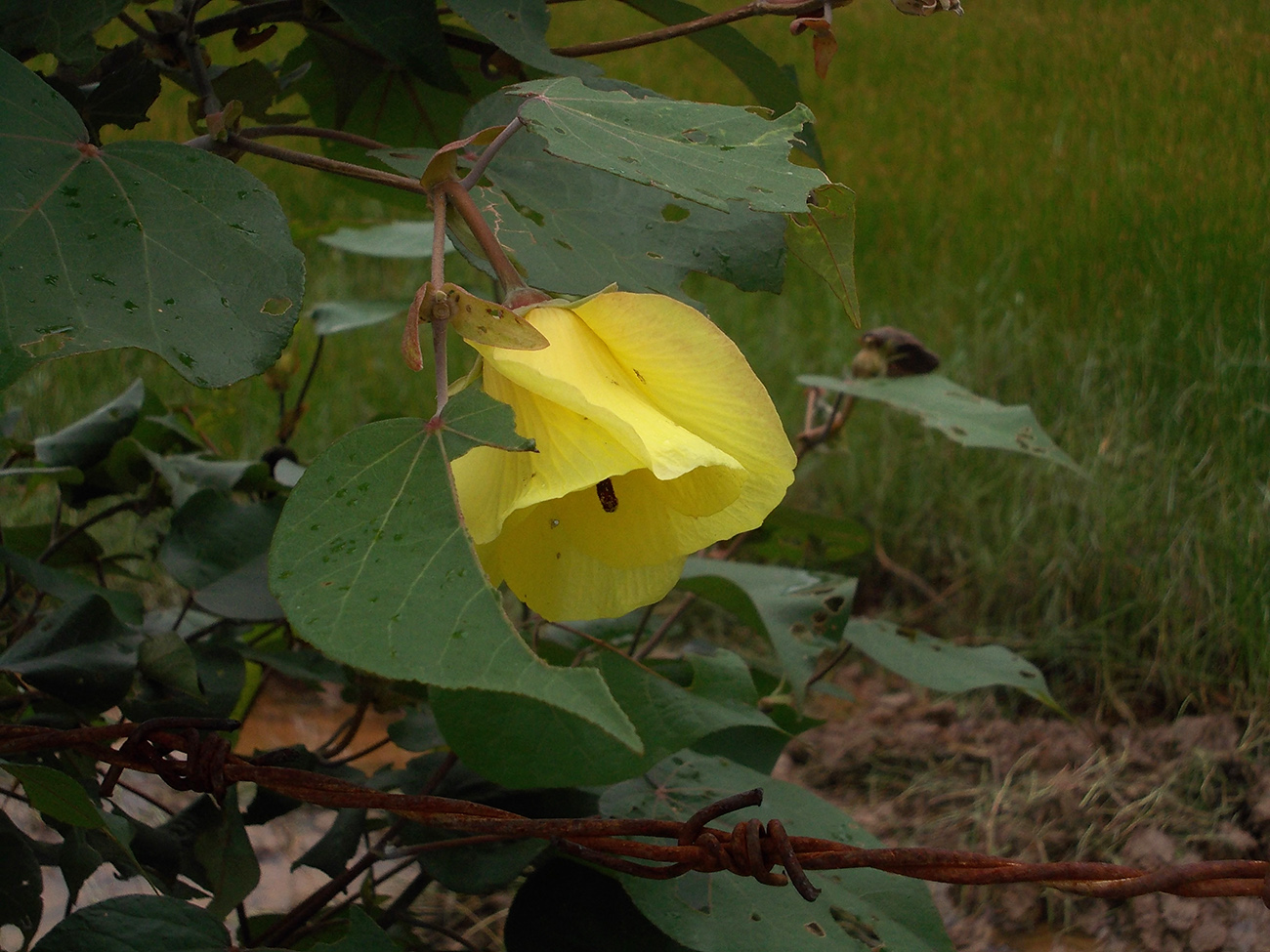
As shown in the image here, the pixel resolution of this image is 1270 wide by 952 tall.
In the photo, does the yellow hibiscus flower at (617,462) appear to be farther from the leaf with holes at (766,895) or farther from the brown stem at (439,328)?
the leaf with holes at (766,895)

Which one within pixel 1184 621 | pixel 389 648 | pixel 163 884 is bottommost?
pixel 1184 621

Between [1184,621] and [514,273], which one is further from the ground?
[514,273]

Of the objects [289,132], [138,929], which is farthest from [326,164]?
[138,929]

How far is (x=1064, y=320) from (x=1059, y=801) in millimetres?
664

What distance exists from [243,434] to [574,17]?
1142 mm

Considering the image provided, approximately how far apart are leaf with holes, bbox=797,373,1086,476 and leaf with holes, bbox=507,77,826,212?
1.77 ft

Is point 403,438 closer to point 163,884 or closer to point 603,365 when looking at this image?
point 603,365

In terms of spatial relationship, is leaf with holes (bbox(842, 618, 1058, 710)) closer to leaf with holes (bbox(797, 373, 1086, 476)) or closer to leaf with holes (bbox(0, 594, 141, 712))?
leaf with holes (bbox(797, 373, 1086, 476))

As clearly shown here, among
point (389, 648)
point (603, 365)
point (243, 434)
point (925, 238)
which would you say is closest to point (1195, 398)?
point (925, 238)

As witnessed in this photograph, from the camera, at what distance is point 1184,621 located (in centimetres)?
143

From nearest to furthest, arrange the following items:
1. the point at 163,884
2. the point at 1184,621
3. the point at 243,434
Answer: the point at 163,884 → the point at 1184,621 → the point at 243,434

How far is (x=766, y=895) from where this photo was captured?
2.29ft

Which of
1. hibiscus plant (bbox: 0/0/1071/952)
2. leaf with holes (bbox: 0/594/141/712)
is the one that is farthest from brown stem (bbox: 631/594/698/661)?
leaf with holes (bbox: 0/594/141/712)

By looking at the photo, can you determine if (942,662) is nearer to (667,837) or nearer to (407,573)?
(667,837)
